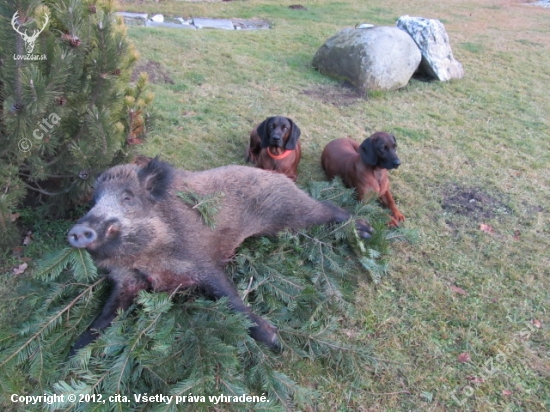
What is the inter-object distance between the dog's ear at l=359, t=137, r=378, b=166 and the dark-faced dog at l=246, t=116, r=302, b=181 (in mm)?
1022

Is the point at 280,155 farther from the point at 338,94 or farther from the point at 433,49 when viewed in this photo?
the point at 433,49

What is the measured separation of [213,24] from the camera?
12422mm

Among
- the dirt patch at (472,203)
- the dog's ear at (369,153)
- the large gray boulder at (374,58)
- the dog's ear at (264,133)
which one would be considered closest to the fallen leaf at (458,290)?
the dirt patch at (472,203)

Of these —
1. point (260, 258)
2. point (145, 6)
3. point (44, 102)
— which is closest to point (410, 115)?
point (260, 258)

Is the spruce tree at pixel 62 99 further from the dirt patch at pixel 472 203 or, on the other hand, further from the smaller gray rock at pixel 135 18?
the smaller gray rock at pixel 135 18

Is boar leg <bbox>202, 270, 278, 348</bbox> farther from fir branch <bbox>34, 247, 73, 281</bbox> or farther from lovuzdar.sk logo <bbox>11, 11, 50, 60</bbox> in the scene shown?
lovuzdar.sk logo <bbox>11, 11, 50, 60</bbox>

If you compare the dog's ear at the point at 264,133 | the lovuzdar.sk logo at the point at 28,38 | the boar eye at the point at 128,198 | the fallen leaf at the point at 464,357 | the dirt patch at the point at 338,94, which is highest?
the lovuzdar.sk logo at the point at 28,38

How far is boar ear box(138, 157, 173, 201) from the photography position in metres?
3.16

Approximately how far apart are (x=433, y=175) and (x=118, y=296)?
4.27m

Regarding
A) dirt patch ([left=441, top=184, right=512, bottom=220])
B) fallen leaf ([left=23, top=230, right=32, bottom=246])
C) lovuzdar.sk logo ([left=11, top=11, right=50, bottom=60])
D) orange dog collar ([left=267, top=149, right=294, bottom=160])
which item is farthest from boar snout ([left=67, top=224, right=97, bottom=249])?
dirt patch ([left=441, top=184, right=512, bottom=220])

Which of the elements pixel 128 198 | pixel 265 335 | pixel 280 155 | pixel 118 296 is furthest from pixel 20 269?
pixel 280 155

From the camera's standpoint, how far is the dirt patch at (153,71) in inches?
311

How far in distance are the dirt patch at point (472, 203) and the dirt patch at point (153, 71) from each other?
17.8 feet

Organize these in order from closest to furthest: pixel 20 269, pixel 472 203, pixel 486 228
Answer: pixel 20 269
pixel 486 228
pixel 472 203
